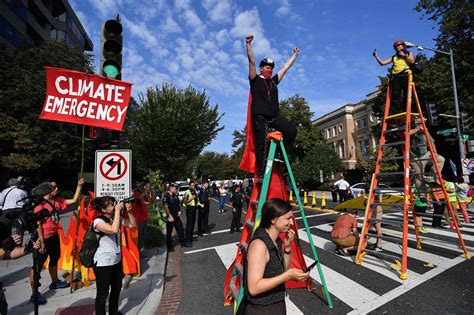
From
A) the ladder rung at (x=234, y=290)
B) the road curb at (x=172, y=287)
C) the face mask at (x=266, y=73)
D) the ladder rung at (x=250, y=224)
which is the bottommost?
the road curb at (x=172, y=287)

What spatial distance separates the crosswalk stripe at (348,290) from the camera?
4273 millimetres

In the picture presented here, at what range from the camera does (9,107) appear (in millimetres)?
24141

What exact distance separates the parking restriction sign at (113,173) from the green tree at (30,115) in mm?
21443

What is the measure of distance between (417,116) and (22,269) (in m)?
9.44

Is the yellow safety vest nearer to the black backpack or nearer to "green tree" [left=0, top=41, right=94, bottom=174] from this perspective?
the black backpack

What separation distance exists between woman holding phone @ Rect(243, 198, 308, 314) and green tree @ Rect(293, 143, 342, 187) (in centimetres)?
3679

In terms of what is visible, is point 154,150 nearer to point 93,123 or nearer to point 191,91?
point 191,91

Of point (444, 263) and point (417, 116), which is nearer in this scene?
point (444, 263)

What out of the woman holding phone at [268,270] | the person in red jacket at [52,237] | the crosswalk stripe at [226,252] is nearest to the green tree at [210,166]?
the crosswalk stripe at [226,252]

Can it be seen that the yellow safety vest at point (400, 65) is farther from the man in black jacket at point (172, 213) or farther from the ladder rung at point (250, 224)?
the man in black jacket at point (172, 213)

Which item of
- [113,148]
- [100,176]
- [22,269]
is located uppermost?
[113,148]

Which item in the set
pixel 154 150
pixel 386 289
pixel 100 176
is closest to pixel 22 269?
pixel 100 176

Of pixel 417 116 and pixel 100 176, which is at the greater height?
pixel 417 116

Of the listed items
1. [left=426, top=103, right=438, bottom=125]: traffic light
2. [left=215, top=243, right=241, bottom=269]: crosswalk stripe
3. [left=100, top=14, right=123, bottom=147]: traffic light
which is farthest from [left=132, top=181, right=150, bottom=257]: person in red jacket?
[left=426, top=103, right=438, bottom=125]: traffic light
